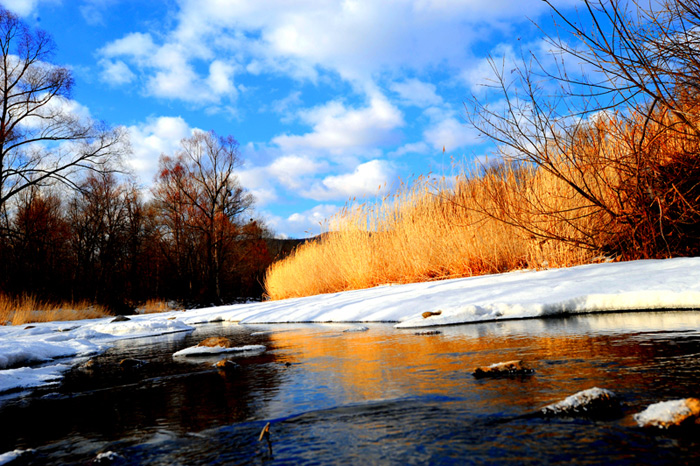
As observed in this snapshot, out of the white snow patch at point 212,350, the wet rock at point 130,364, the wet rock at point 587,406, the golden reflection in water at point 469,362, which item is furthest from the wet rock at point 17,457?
the white snow patch at point 212,350

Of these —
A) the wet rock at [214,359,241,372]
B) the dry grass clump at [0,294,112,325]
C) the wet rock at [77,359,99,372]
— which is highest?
the dry grass clump at [0,294,112,325]

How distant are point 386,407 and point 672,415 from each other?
887 mm

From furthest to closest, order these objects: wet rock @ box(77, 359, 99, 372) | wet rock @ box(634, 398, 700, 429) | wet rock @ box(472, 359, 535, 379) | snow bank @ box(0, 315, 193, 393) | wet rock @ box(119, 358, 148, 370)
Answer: wet rock @ box(77, 359, 99, 372) → wet rock @ box(119, 358, 148, 370) → snow bank @ box(0, 315, 193, 393) → wet rock @ box(472, 359, 535, 379) → wet rock @ box(634, 398, 700, 429)

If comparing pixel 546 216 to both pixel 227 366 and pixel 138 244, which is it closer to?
pixel 227 366

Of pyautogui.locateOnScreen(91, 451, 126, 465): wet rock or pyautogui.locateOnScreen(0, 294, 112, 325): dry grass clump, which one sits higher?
pyautogui.locateOnScreen(0, 294, 112, 325): dry grass clump

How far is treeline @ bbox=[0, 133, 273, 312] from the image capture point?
17.8 meters

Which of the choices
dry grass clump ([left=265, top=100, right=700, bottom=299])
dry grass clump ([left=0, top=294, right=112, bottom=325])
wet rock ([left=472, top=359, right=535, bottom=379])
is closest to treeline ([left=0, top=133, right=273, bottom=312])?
dry grass clump ([left=0, top=294, right=112, bottom=325])

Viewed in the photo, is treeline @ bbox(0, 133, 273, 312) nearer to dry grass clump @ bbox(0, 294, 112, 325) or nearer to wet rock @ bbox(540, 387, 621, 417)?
dry grass clump @ bbox(0, 294, 112, 325)

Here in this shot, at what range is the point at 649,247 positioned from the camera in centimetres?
543

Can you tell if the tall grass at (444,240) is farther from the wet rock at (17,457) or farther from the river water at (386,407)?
the wet rock at (17,457)

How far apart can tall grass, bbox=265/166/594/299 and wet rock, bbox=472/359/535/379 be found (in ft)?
10.9

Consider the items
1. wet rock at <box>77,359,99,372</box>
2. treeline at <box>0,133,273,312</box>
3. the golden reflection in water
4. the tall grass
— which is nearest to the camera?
the golden reflection in water

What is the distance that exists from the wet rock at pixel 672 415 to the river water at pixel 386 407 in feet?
0.11

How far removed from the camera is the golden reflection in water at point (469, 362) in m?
1.72
